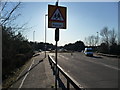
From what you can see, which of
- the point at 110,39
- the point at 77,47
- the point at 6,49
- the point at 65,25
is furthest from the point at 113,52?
the point at 77,47

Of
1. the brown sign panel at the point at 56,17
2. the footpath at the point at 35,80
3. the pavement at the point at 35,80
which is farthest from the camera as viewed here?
the pavement at the point at 35,80

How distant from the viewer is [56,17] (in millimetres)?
7520

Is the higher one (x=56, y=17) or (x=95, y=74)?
(x=56, y=17)

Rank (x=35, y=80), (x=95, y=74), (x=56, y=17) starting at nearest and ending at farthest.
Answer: (x=56, y=17), (x=35, y=80), (x=95, y=74)

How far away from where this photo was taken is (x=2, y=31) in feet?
41.8

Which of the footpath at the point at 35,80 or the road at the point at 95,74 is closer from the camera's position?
the footpath at the point at 35,80

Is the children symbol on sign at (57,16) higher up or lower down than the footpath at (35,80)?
higher up

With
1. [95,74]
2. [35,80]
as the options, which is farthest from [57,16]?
[95,74]

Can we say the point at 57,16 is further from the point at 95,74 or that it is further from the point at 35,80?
the point at 95,74

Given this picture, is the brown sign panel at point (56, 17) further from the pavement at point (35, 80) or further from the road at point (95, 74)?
the road at point (95, 74)

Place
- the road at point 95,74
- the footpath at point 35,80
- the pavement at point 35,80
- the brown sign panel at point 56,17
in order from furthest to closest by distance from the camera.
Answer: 1. the road at point 95,74
2. the pavement at point 35,80
3. the footpath at point 35,80
4. the brown sign panel at point 56,17

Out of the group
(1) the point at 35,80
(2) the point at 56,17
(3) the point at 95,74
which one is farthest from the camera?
(3) the point at 95,74

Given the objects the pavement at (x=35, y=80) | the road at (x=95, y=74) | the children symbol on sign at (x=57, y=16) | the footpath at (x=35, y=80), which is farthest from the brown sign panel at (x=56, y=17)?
the road at (x=95, y=74)

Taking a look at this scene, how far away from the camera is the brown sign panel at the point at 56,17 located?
741 cm
